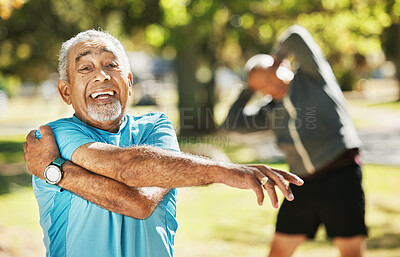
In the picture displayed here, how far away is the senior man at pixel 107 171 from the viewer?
1824 millimetres

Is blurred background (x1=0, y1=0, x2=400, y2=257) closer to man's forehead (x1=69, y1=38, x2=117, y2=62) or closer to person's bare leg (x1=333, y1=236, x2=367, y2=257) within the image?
man's forehead (x1=69, y1=38, x2=117, y2=62)

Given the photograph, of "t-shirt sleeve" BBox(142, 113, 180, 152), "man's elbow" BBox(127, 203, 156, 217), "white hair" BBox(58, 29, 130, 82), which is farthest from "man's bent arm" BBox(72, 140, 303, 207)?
"white hair" BBox(58, 29, 130, 82)

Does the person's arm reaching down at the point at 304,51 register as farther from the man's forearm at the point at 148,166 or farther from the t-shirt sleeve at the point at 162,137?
the man's forearm at the point at 148,166

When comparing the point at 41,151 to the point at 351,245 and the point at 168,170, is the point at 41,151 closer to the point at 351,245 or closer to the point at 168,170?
the point at 168,170

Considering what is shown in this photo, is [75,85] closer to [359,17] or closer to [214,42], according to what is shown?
[359,17]

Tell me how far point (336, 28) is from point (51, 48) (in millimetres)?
8909

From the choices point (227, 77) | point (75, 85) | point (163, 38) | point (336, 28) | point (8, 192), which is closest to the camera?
point (75, 85)

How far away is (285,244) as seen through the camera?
3.93 m

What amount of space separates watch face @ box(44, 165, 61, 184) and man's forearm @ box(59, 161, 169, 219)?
2cm

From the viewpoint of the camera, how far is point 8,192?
29.3ft

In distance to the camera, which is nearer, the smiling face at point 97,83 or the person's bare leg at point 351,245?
the smiling face at point 97,83

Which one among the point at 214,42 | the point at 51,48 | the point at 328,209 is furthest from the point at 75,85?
the point at 214,42

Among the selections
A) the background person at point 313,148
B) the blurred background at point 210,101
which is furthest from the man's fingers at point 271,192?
the background person at point 313,148

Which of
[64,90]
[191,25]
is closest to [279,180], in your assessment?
[64,90]
